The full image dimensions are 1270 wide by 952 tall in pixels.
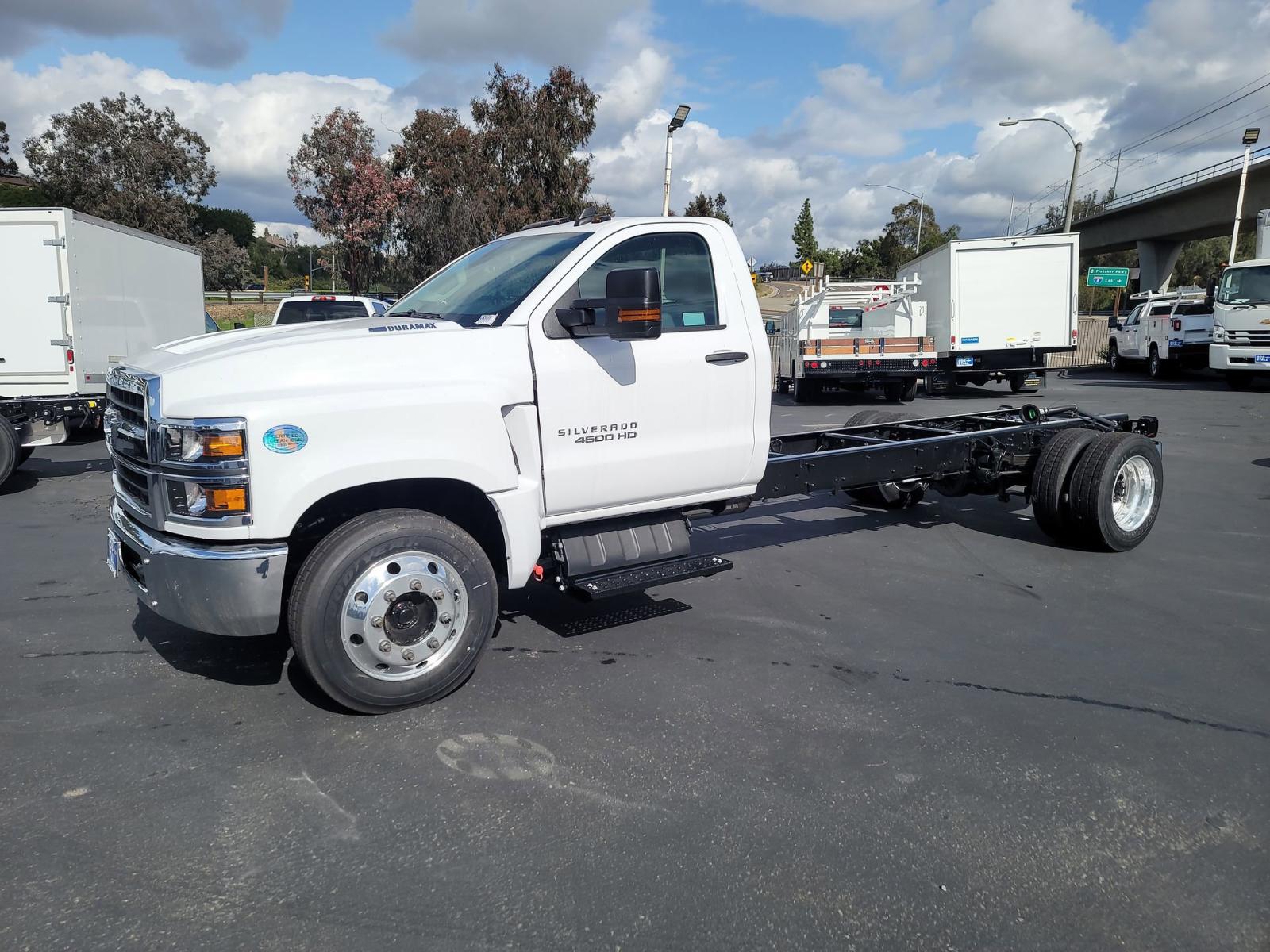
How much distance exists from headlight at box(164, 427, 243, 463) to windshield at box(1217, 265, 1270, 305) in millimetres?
22392

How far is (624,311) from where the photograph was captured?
4.32 metres

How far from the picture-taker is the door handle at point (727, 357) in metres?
4.99

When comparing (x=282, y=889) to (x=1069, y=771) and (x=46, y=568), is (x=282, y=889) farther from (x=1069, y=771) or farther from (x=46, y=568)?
(x=46, y=568)

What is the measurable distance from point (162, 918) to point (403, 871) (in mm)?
692

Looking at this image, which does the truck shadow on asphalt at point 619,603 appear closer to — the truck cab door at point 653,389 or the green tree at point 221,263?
the truck cab door at point 653,389

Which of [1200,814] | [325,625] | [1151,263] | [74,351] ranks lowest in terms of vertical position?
[1200,814]

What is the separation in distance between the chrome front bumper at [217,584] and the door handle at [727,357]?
2.31m

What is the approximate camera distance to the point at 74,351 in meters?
10.3

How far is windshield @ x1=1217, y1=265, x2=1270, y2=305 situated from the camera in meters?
20.2

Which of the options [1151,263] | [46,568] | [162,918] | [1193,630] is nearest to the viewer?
[162,918]

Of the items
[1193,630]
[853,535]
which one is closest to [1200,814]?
[1193,630]

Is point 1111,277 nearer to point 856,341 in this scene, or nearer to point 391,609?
point 856,341

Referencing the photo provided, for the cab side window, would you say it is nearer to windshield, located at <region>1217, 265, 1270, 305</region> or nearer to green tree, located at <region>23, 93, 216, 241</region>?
windshield, located at <region>1217, 265, 1270, 305</region>

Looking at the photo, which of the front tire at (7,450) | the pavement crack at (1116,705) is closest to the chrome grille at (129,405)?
the pavement crack at (1116,705)
